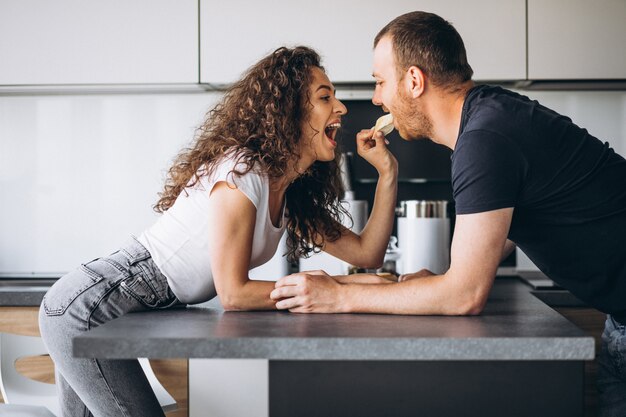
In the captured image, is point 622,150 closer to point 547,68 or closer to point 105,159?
point 547,68

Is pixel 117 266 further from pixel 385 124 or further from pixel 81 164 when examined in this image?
pixel 81 164

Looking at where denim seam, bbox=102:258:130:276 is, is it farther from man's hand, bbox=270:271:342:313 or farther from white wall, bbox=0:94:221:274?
white wall, bbox=0:94:221:274

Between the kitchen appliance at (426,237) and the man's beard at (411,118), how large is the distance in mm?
465

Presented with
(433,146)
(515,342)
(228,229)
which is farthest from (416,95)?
(433,146)

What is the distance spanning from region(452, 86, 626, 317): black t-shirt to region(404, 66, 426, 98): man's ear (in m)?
0.12

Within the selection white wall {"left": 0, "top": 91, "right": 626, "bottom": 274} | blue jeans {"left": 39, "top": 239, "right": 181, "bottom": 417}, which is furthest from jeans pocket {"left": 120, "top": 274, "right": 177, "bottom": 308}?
white wall {"left": 0, "top": 91, "right": 626, "bottom": 274}

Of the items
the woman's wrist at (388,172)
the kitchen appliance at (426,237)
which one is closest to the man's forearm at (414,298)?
the woman's wrist at (388,172)

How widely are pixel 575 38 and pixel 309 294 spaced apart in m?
1.57

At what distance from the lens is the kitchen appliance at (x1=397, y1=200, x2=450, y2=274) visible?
79.5 inches

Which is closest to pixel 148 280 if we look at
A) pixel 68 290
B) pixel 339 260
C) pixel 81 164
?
pixel 68 290

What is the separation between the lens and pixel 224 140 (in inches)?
58.5

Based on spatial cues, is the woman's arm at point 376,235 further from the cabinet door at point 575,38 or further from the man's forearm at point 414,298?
the cabinet door at point 575,38

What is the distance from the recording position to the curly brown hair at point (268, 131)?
1468 mm

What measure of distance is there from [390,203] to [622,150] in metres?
1.28
